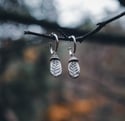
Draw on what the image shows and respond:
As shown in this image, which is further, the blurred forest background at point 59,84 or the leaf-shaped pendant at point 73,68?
the blurred forest background at point 59,84

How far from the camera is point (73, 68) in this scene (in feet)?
4.00

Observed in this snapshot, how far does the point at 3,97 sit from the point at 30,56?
75 cm

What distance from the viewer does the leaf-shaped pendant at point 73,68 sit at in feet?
3.93

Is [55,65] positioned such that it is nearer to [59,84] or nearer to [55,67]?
[55,67]

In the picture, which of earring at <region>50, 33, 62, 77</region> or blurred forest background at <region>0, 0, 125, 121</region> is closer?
earring at <region>50, 33, 62, 77</region>

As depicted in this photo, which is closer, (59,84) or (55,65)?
(55,65)

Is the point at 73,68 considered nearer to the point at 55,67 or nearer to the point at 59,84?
the point at 55,67

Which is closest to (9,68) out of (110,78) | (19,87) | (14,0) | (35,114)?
(19,87)

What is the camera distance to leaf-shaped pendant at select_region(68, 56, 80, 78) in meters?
1.20

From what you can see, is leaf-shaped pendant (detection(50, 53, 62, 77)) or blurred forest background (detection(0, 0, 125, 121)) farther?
blurred forest background (detection(0, 0, 125, 121))

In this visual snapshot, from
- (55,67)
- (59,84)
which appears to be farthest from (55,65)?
(59,84)

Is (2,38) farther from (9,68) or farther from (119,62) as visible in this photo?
(119,62)

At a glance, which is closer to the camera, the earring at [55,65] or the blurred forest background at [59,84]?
the earring at [55,65]

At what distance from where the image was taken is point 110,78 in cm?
803
